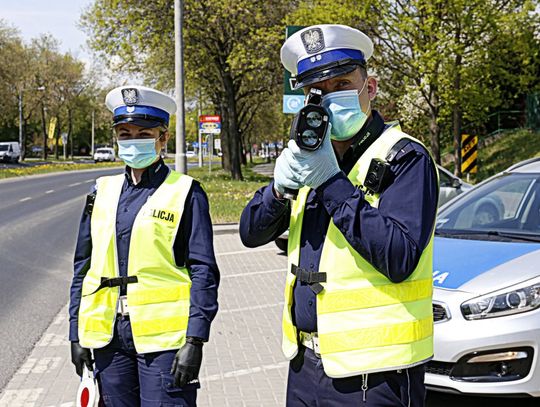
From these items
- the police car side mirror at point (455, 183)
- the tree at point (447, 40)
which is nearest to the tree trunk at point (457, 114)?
the tree at point (447, 40)

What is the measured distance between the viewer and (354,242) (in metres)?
2.23

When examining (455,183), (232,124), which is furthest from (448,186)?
(232,124)

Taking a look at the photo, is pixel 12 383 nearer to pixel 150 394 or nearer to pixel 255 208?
pixel 150 394

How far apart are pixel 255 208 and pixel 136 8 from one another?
27451 mm

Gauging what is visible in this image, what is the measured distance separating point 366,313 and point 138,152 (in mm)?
1434

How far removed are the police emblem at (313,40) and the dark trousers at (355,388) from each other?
1.01m

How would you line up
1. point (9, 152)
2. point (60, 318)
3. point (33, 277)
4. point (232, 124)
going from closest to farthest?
point (60, 318) → point (33, 277) → point (232, 124) → point (9, 152)

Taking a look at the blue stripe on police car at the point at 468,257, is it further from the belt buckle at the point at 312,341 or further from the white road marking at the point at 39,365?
the white road marking at the point at 39,365

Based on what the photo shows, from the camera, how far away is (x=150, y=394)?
2.98m

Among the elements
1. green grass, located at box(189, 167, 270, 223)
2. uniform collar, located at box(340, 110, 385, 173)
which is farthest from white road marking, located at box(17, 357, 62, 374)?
green grass, located at box(189, 167, 270, 223)

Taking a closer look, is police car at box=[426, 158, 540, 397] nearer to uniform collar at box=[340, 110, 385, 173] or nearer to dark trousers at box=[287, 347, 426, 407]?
dark trousers at box=[287, 347, 426, 407]

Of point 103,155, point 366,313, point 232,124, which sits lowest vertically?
point 103,155

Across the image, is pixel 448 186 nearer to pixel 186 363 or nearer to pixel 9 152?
pixel 186 363

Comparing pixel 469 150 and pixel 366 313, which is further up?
pixel 469 150
